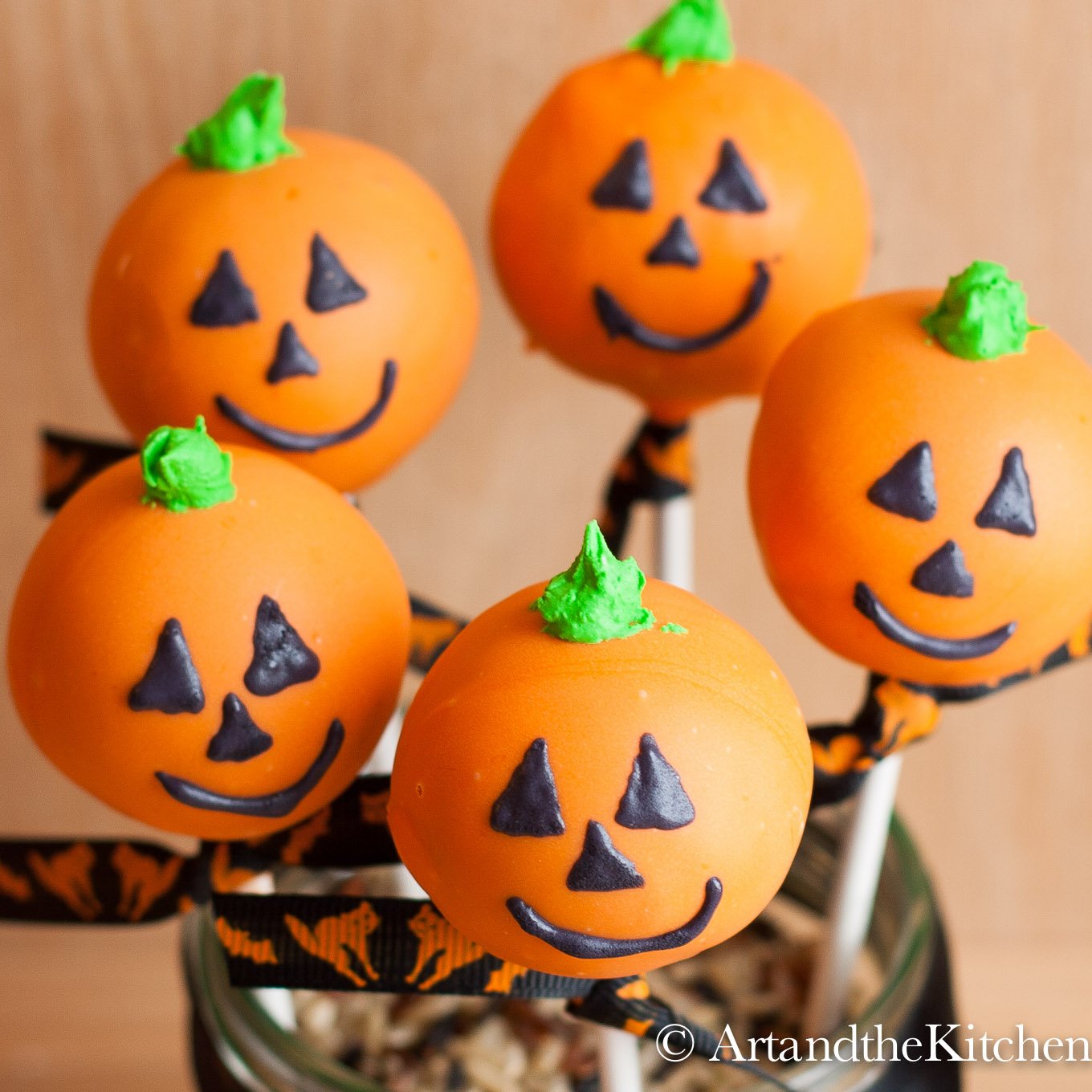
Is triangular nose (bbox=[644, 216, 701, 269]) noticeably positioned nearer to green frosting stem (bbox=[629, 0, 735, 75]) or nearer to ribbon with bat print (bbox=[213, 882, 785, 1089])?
green frosting stem (bbox=[629, 0, 735, 75])

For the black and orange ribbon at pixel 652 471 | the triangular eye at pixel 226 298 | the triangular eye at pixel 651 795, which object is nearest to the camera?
the triangular eye at pixel 651 795

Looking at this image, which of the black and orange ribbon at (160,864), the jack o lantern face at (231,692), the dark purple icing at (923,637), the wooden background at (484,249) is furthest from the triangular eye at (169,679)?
the wooden background at (484,249)

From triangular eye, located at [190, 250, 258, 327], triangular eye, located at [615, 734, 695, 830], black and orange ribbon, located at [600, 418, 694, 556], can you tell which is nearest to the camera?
triangular eye, located at [615, 734, 695, 830]

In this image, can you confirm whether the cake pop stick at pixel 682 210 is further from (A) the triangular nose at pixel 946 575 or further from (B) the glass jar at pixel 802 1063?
(B) the glass jar at pixel 802 1063

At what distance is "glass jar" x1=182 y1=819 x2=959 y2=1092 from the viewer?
491 mm

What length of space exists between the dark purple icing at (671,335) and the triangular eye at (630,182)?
32 mm

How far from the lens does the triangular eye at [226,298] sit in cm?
43

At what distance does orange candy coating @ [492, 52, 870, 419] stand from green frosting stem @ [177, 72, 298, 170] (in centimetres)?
10

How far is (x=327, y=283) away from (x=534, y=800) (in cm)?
20

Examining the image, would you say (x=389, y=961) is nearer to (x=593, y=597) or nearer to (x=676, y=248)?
(x=593, y=597)

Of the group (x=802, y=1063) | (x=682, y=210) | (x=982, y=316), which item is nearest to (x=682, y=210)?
(x=682, y=210)

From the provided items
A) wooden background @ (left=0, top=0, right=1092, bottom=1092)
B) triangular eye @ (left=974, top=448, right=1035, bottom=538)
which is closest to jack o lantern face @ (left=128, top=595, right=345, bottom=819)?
triangular eye @ (left=974, top=448, right=1035, bottom=538)

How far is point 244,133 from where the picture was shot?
0.45 metres

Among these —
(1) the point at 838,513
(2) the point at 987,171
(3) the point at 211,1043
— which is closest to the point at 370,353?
Result: (1) the point at 838,513
